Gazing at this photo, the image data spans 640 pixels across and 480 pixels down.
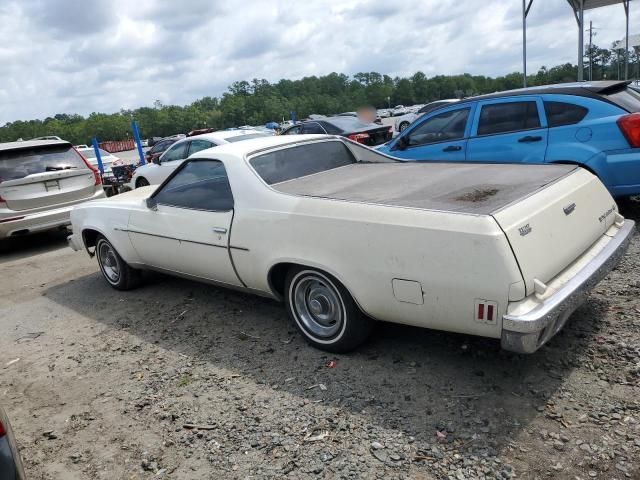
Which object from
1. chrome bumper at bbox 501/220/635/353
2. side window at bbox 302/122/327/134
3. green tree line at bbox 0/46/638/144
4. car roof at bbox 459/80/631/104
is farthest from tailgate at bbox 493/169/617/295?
green tree line at bbox 0/46/638/144

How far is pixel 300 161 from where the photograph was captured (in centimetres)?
451

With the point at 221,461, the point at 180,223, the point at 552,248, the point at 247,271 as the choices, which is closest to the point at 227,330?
the point at 247,271

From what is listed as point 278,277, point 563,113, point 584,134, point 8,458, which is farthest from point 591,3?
point 8,458

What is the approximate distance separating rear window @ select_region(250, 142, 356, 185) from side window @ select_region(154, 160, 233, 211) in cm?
→ 32

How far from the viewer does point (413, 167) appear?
454 cm

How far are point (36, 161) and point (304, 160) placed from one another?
5564 millimetres

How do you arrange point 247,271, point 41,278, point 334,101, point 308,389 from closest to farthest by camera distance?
point 308,389 → point 247,271 → point 41,278 → point 334,101

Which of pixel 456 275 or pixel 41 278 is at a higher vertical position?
pixel 456 275

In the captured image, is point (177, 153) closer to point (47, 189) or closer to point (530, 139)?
point (47, 189)

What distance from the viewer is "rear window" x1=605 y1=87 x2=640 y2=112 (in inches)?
213

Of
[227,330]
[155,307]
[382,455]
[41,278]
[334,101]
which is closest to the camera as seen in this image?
[382,455]

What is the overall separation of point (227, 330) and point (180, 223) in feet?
3.27

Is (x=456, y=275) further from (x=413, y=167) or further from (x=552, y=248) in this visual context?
(x=413, y=167)

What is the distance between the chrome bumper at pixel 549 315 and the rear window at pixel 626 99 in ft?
9.58
